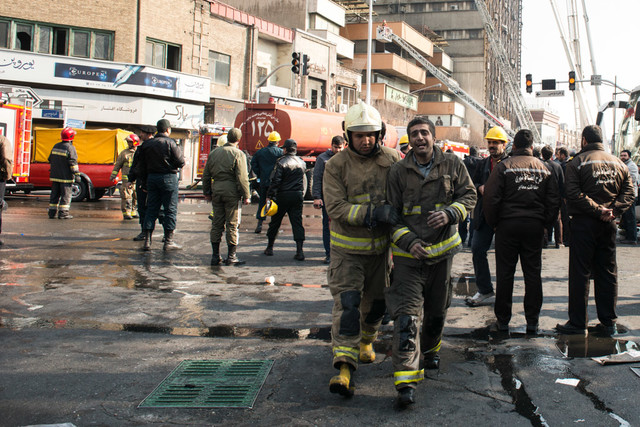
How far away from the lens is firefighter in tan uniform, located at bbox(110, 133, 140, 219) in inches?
540

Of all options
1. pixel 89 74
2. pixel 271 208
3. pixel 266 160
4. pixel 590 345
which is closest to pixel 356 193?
pixel 590 345

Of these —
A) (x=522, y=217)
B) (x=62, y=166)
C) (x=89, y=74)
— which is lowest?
(x=522, y=217)

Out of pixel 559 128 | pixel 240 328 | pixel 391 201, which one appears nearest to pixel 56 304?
pixel 240 328

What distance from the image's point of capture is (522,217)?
18.0ft

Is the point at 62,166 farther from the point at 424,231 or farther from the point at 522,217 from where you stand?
the point at 424,231

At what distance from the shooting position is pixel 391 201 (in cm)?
427

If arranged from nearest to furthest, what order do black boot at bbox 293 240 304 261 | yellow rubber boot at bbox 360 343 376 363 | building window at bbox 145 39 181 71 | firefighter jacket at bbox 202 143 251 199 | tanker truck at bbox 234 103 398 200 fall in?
yellow rubber boot at bbox 360 343 376 363, firefighter jacket at bbox 202 143 251 199, black boot at bbox 293 240 304 261, tanker truck at bbox 234 103 398 200, building window at bbox 145 39 181 71

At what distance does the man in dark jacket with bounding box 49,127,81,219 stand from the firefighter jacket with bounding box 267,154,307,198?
237 inches

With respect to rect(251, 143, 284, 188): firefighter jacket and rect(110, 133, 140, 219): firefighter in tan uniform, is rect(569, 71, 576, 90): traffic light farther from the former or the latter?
rect(110, 133, 140, 219): firefighter in tan uniform

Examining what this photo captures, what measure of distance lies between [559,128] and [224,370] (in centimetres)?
19349

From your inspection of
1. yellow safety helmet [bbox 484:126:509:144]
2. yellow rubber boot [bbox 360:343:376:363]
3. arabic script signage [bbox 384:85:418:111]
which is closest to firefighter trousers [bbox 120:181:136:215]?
yellow safety helmet [bbox 484:126:509:144]

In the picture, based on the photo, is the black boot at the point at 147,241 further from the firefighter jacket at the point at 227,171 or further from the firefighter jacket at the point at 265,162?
the firefighter jacket at the point at 265,162

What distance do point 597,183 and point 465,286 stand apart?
2.48 metres

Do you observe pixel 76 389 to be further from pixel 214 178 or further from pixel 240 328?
pixel 214 178
